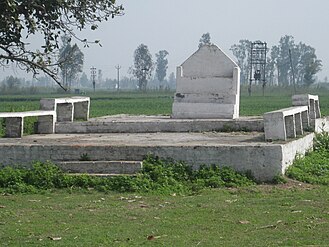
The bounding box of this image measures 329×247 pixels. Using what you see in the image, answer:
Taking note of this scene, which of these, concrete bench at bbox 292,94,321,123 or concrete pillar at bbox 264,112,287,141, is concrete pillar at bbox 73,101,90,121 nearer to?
concrete bench at bbox 292,94,321,123

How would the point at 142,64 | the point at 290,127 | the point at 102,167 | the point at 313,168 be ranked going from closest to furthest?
the point at 102,167, the point at 313,168, the point at 290,127, the point at 142,64

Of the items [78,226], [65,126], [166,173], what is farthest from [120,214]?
[65,126]

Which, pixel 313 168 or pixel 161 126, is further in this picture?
pixel 161 126

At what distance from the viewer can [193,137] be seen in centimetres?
1388

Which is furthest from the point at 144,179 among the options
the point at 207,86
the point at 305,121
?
the point at 207,86

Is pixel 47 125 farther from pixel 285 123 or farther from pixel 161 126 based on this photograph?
pixel 285 123

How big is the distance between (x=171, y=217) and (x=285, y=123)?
5568 mm

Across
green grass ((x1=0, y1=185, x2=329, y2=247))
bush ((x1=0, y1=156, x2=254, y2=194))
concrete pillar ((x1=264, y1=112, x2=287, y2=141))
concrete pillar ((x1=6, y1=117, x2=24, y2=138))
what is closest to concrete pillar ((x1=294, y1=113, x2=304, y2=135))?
concrete pillar ((x1=264, y1=112, x2=287, y2=141))

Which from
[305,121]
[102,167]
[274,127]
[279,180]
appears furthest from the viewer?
[305,121]

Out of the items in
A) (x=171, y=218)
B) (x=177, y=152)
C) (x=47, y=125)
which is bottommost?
(x=171, y=218)

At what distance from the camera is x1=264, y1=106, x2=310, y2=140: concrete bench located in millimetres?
12570

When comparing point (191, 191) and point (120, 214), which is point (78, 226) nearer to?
point (120, 214)

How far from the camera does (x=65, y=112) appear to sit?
56.0ft

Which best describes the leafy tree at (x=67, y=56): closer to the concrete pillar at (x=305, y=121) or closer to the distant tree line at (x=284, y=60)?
the concrete pillar at (x=305, y=121)
